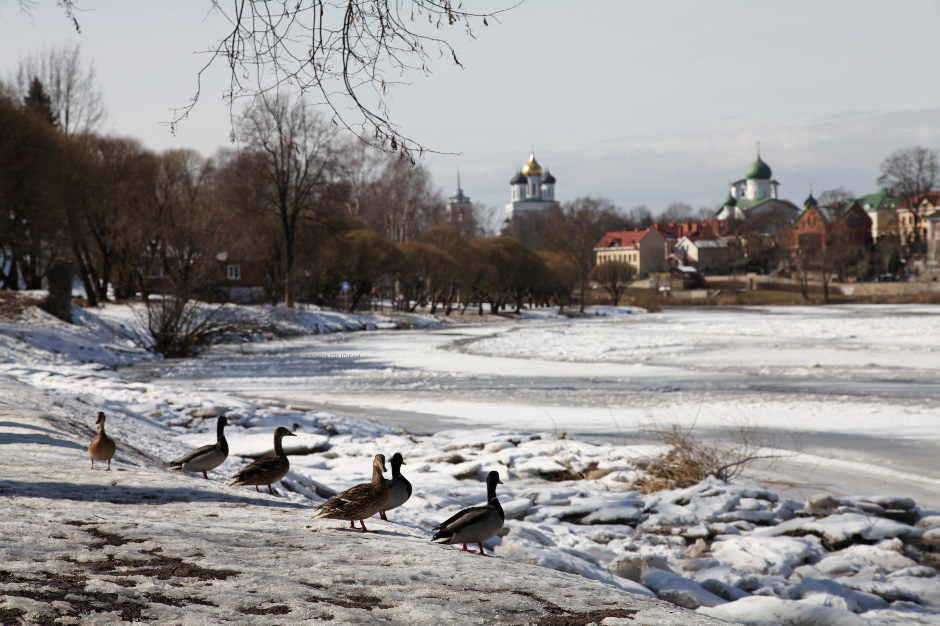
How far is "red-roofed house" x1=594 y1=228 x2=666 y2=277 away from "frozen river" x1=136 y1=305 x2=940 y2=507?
97241mm

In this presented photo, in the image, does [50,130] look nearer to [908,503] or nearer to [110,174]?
[110,174]

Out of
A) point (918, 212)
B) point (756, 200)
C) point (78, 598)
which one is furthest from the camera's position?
point (756, 200)

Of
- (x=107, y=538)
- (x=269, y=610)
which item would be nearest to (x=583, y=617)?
(x=269, y=610)

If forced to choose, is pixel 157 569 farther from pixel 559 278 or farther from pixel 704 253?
pixel 704 253

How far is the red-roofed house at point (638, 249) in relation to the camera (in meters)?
133

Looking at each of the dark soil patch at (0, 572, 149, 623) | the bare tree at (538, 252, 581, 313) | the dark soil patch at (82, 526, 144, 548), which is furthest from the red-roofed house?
the dark soil patch at (0, 572, 149, 623)

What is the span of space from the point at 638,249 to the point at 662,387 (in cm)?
11609

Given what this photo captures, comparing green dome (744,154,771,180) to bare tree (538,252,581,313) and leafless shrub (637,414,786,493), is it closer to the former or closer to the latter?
bare tree (538,252,581,313)

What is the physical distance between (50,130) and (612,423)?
2629 centimetres

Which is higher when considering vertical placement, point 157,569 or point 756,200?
point 756,200

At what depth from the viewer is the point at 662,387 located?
62.8 ft

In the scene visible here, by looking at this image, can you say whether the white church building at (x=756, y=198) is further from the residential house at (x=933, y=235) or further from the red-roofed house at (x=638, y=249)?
the residential house at (x=933, y=235)

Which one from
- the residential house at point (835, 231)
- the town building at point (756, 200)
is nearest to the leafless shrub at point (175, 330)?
the residential house at point (835, 231)

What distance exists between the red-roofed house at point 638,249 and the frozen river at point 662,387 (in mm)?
97241
